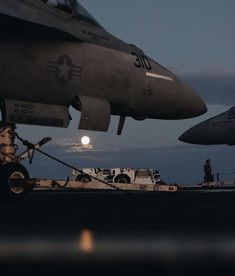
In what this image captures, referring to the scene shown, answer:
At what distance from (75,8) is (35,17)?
1870mm

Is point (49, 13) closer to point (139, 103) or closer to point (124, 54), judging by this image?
point (124, 54)

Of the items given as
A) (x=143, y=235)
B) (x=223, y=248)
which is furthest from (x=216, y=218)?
(x=223, y=248)

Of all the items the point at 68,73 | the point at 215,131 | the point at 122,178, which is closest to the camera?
the point at 68,73

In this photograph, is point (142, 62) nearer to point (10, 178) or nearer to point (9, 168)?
point (9, 168)

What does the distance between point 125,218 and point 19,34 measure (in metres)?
5.74

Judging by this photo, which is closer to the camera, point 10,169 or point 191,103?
point 10,169

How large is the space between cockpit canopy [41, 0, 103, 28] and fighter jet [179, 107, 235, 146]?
19.5 meters

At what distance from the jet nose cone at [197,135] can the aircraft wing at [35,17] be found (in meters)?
21.8

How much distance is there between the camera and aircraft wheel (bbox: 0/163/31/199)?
1202 centimetres

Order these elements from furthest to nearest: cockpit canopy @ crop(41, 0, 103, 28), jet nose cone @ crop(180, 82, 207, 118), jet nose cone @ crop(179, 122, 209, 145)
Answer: jet nose cone @ crop(179, 122, 209, 145) < jet nose cone @ crop(180, 82, 207, 118) < cockpit canopy @ crop(41, 0, 103, 28)

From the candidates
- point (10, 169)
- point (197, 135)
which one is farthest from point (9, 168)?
point (197, 135)

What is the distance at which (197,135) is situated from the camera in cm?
3425

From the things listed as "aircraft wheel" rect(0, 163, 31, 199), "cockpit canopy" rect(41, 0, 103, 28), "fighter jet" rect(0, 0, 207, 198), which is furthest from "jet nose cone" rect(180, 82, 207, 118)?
"aircraft wheel" rect(0, 163, 31, 199)

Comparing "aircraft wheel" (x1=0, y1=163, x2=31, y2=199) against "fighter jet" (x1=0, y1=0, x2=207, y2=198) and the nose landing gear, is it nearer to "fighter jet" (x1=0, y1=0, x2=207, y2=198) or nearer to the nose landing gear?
the nose landing gear
